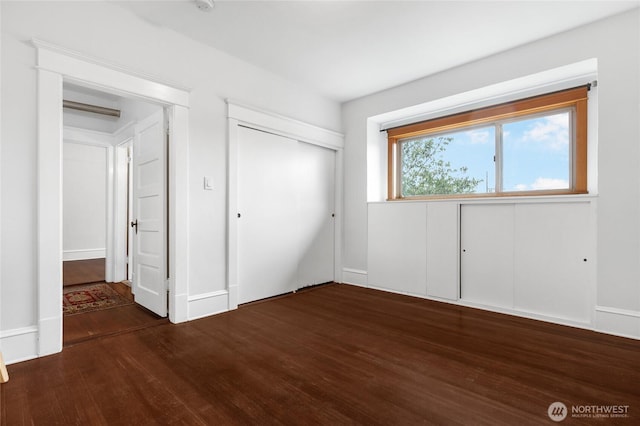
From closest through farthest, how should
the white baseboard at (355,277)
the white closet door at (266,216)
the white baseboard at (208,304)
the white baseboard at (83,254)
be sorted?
the white baseboard at (208,304) → the white closet door at (266,216) → the white baseboard at (355,277) → the white baseboard at (83,254)

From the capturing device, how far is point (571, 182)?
10.2 ft

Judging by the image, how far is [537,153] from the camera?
10.9 ft

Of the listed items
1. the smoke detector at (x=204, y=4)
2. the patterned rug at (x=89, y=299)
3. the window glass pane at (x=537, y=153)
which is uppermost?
the smoke detector at (x=204, y=4)

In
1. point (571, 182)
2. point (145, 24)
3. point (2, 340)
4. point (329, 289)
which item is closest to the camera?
point (2, 340)

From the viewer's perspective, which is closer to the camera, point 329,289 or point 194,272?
point 194,272

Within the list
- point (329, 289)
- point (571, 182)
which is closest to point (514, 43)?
point (571, 182)

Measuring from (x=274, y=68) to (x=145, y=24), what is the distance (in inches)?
51.0

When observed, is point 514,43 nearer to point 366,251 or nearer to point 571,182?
point 571,182

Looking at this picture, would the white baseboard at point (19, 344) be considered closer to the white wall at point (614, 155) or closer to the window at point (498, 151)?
the window at point (498, 151)

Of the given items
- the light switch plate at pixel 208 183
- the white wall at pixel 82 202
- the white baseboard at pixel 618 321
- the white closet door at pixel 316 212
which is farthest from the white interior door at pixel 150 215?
the white wall at pixel 82 202

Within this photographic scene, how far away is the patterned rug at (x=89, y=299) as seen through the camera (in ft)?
10.9

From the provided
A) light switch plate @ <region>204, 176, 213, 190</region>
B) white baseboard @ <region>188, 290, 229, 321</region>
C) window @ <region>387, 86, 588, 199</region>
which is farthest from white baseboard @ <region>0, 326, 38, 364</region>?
window @ <region>387, 86, 588, 199</region>

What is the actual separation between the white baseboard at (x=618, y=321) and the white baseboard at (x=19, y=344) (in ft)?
13.9

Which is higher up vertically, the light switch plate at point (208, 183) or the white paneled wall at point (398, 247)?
the light switch plate at point (208, 183)
